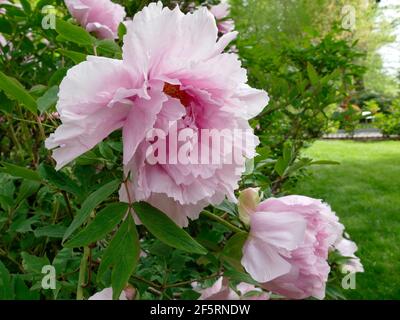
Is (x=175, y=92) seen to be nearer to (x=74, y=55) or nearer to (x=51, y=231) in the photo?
(x=74, y=55)

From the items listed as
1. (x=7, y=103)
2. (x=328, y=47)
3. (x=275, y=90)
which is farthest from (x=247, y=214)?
(x=328, y=47)

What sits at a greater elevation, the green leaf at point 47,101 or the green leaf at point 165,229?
the green leaf at point 47,101

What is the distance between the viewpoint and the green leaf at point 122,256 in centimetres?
50

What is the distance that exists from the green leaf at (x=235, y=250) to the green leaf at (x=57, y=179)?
0.80 ft

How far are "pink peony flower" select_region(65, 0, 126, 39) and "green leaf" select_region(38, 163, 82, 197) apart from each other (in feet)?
1.25

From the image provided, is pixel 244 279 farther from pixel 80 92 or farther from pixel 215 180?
pixel 80 92

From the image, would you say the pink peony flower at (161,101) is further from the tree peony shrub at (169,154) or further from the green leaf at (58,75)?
the green leaf at (58,75)

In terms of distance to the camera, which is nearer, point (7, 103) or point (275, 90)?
point (7, 103)

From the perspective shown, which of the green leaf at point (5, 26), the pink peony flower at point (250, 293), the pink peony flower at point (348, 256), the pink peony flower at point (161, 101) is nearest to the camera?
the pink peony flower at point (161, 101)

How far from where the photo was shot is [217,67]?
50cm

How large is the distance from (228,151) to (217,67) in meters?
0.09

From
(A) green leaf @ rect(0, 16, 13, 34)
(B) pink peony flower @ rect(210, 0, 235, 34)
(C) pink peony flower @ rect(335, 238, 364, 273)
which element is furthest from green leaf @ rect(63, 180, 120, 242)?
(B) pink peony flower @ rect(210, 0, 235, 34)

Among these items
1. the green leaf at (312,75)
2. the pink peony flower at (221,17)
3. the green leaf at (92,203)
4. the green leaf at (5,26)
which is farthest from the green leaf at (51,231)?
the pink peony flower at (221,17)
